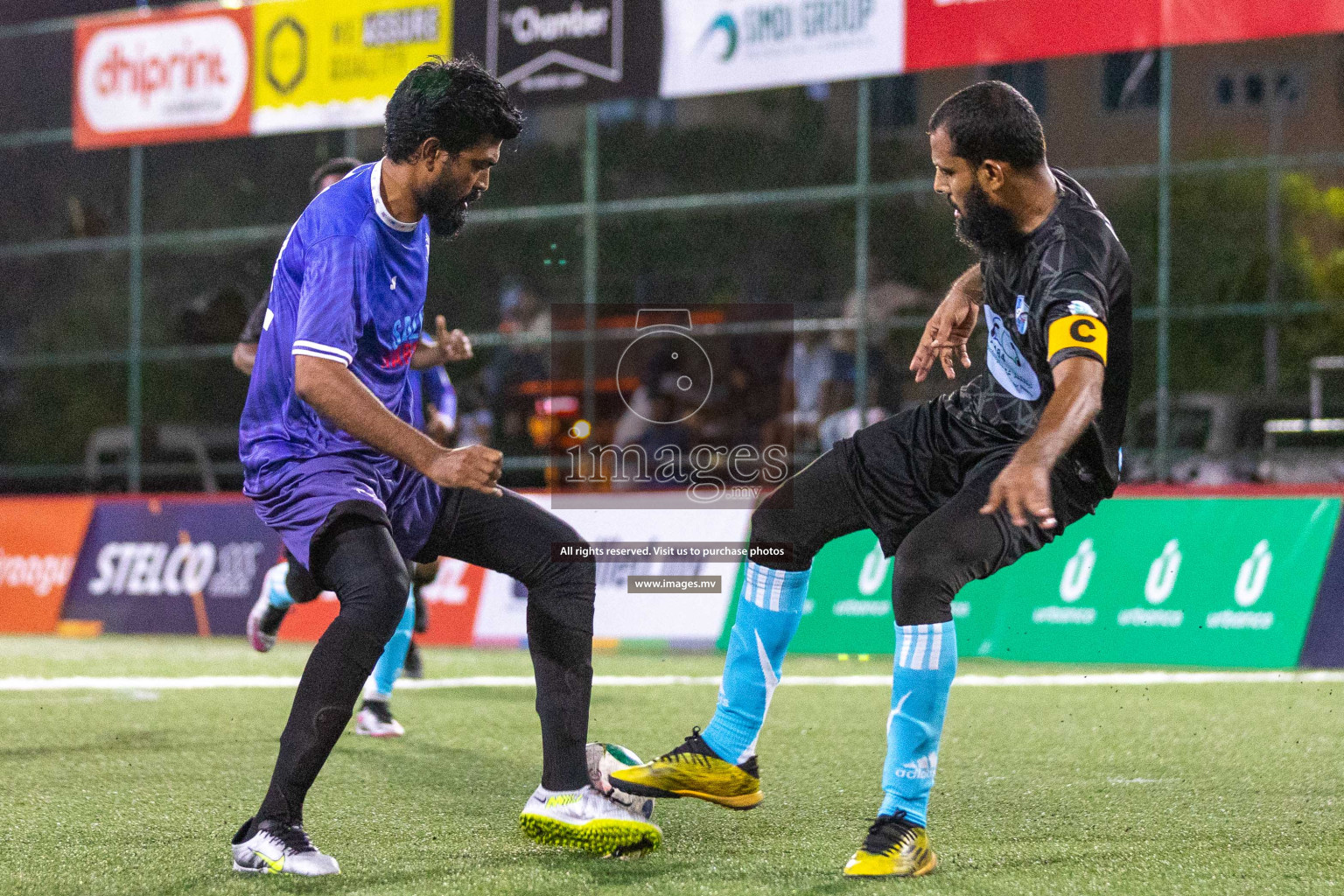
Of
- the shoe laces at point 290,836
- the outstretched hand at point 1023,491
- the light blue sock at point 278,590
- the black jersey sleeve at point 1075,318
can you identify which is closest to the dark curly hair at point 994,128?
the black jersey sleeve at point 1075,318

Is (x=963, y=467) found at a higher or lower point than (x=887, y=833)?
higher

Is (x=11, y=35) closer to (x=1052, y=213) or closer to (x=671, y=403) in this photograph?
(x=671, y=403)

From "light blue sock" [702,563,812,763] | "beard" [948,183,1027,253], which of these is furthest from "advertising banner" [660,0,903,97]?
"light blue sock" [702,563,812,763]

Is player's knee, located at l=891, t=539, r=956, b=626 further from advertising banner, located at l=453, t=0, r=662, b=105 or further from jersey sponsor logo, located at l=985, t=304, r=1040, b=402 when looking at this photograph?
advertising banner, located at l=453, t=0, r=662, b=105

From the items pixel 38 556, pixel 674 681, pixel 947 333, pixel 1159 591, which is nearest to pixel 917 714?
pixel 947 333

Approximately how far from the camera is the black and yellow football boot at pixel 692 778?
4.64 m

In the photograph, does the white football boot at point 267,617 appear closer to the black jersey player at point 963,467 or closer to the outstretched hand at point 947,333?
the black jersey player at point 963,467

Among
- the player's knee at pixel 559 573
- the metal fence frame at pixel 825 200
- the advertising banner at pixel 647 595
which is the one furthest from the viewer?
the metal fence frame at pixel 825 200

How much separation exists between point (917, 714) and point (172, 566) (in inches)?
375

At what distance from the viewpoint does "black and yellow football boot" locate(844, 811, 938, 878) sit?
4121mm

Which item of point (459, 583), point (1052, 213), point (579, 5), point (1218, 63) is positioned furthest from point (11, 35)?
point (1218, 63)

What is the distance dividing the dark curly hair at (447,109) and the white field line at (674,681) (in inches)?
196

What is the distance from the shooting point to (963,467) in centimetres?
463

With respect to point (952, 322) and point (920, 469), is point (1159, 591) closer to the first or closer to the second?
point (952, 322)
